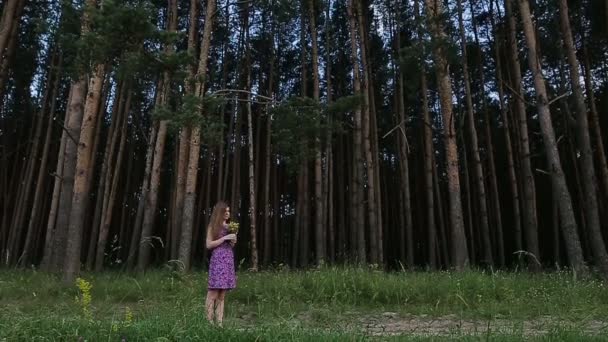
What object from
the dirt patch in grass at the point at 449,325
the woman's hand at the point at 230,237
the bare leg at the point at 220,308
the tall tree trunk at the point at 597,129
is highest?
the tall tree trunk at the point at 597,129

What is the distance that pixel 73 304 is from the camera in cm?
751

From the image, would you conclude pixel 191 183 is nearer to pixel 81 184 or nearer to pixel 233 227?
pixel 81 184

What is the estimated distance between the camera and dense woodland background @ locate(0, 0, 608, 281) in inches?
408

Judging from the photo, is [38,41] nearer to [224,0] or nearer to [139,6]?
[224,0]

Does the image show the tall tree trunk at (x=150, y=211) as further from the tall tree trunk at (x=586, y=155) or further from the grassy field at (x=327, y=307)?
the tall tree trunk at (x=586, y=155)

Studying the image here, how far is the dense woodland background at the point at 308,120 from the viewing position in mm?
10367

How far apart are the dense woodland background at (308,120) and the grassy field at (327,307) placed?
1321mm

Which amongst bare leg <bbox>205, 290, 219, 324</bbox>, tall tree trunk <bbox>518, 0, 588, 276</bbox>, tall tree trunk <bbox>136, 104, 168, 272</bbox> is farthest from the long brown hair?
tall tree trunk <bbox>136, 104, 168, 272</bbox>

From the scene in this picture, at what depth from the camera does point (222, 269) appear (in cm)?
579

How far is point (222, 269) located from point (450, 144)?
7.17 meters

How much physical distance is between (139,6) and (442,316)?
682cm

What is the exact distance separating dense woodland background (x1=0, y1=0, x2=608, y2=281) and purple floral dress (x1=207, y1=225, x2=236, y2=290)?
4.53m

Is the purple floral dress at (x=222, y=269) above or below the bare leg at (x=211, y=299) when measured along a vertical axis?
above

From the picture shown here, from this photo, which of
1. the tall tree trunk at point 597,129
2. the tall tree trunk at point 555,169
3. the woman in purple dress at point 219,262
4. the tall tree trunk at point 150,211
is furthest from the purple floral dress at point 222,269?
the tall tree trunk at point 597,129
